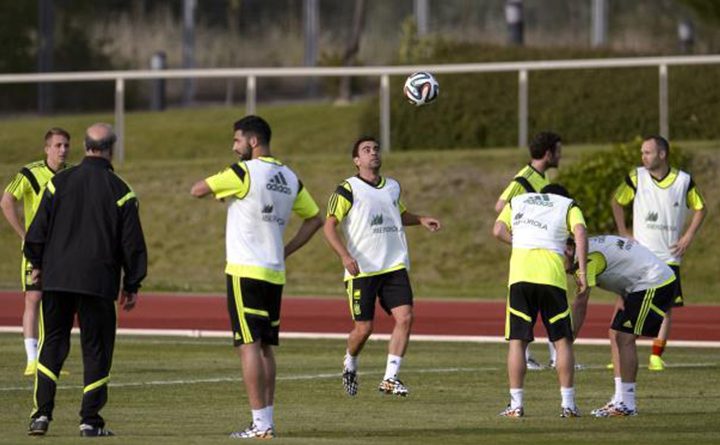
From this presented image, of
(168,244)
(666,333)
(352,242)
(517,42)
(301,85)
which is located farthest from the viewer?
(301,85)

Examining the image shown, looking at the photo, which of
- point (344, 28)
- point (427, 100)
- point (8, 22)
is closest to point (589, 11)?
point (344, 28)

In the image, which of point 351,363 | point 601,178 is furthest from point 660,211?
point 601,178

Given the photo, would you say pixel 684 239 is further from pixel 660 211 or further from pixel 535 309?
pixel 535 309

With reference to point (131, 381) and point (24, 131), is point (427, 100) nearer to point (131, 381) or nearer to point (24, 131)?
point (131, 381)

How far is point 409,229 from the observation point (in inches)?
1262

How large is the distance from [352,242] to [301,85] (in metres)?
28.4

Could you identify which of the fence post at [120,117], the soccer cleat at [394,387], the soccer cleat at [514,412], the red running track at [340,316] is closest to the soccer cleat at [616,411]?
the soccer cleat at [514,412]

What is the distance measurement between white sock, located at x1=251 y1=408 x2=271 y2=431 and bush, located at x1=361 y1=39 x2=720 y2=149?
20426 mm

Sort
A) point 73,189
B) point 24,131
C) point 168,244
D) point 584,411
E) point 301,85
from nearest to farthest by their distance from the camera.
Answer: point 73,189
point 584,411
point 168,244
point 24,131
point 301,85

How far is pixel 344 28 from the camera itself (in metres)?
52.3

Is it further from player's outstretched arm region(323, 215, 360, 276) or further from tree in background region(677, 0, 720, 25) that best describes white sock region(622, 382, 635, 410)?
tree in background region(677, 0, 720, 25)

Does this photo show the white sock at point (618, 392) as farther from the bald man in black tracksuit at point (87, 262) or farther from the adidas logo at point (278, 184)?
the bald man in black tracksuit at point (87, 262)

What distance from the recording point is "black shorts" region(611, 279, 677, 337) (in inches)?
608

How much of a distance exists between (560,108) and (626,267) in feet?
60.3
